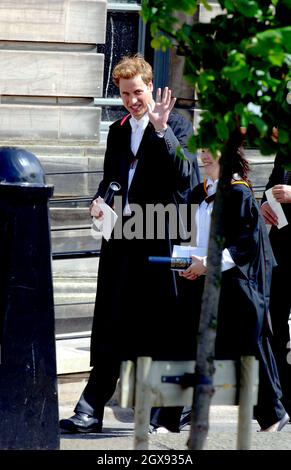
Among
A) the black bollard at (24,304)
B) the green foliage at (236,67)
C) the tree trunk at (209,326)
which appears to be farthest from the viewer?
the black bollard at (24,304)

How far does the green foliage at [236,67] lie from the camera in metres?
4.21

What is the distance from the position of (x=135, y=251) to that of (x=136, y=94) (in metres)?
0.91

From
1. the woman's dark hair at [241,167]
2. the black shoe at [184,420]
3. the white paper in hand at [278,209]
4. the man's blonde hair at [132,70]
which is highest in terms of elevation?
the man's blonde hair at [132,70]

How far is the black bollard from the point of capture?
19.1 feet

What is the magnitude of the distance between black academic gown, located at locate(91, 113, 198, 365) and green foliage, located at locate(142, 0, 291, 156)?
237 centimetres

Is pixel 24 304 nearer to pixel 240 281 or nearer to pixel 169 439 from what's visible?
pixel 169 439

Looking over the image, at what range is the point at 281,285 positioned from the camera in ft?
24.6

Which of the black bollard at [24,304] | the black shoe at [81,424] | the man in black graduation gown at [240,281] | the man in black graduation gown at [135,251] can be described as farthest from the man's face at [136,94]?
the black shoe at [81,424]

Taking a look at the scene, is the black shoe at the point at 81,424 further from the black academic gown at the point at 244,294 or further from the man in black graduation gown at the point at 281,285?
the man in black graduation gown at the point at 281,285

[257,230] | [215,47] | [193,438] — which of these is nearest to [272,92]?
[215,47]

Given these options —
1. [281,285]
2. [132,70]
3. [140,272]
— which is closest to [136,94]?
[132,70]

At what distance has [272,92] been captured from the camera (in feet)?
15.0

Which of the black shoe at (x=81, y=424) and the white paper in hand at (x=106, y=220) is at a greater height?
the white paper in hand at (x=106, y=220)
